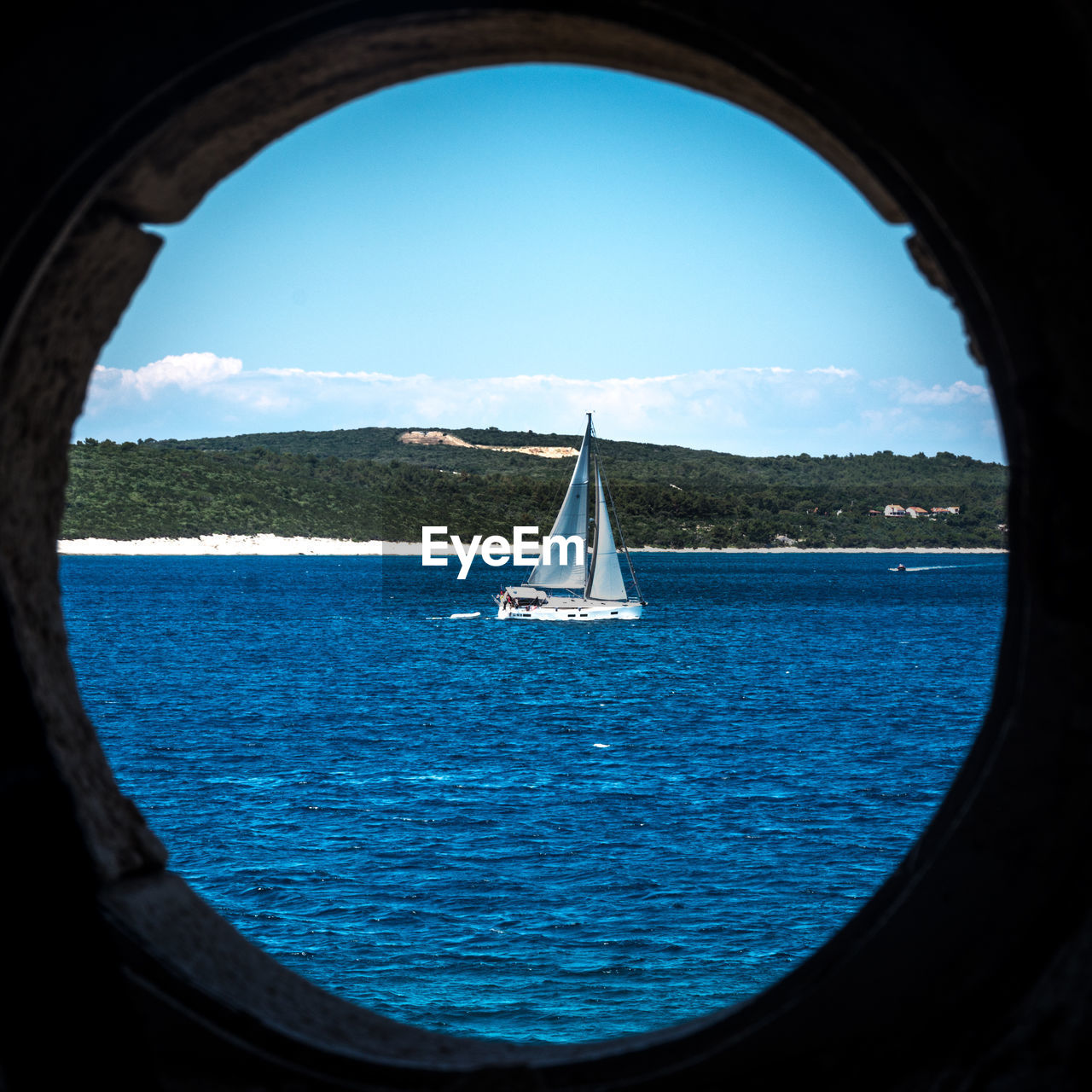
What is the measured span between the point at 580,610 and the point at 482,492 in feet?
246

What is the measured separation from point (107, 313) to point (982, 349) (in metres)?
1.99

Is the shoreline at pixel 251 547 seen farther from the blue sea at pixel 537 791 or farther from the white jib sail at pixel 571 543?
the white jib sail at pixel 571 543

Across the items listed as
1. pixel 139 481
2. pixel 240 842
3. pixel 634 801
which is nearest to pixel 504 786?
pixel 634 801

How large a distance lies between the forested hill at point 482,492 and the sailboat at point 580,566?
58.7 meters

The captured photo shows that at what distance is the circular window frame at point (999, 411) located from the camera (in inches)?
79.9

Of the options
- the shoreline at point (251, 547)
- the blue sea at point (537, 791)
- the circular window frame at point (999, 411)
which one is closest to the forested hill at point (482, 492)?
the shoreline at point (251, 547)

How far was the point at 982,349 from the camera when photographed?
216cm

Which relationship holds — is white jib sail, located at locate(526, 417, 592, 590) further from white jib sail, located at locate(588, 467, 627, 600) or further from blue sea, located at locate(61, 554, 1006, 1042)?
blue sea, located at locate(61, 554, 1006, 1042)

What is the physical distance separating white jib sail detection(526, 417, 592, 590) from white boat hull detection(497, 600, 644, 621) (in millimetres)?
1512

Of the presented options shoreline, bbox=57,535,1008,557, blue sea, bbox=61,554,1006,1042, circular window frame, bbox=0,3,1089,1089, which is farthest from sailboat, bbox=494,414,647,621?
shoreline, bbox=57,535,1008,557

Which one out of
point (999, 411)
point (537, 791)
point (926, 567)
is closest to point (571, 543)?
point (537, 791)

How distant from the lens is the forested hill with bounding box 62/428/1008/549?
401ft

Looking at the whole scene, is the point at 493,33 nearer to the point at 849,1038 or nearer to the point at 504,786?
the point at 849,1038

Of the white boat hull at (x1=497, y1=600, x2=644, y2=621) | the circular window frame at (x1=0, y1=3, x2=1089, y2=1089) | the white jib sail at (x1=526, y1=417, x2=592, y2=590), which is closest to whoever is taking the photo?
the circular window frame at (x1=0, y1=3, x2=1089, y2=1089)
